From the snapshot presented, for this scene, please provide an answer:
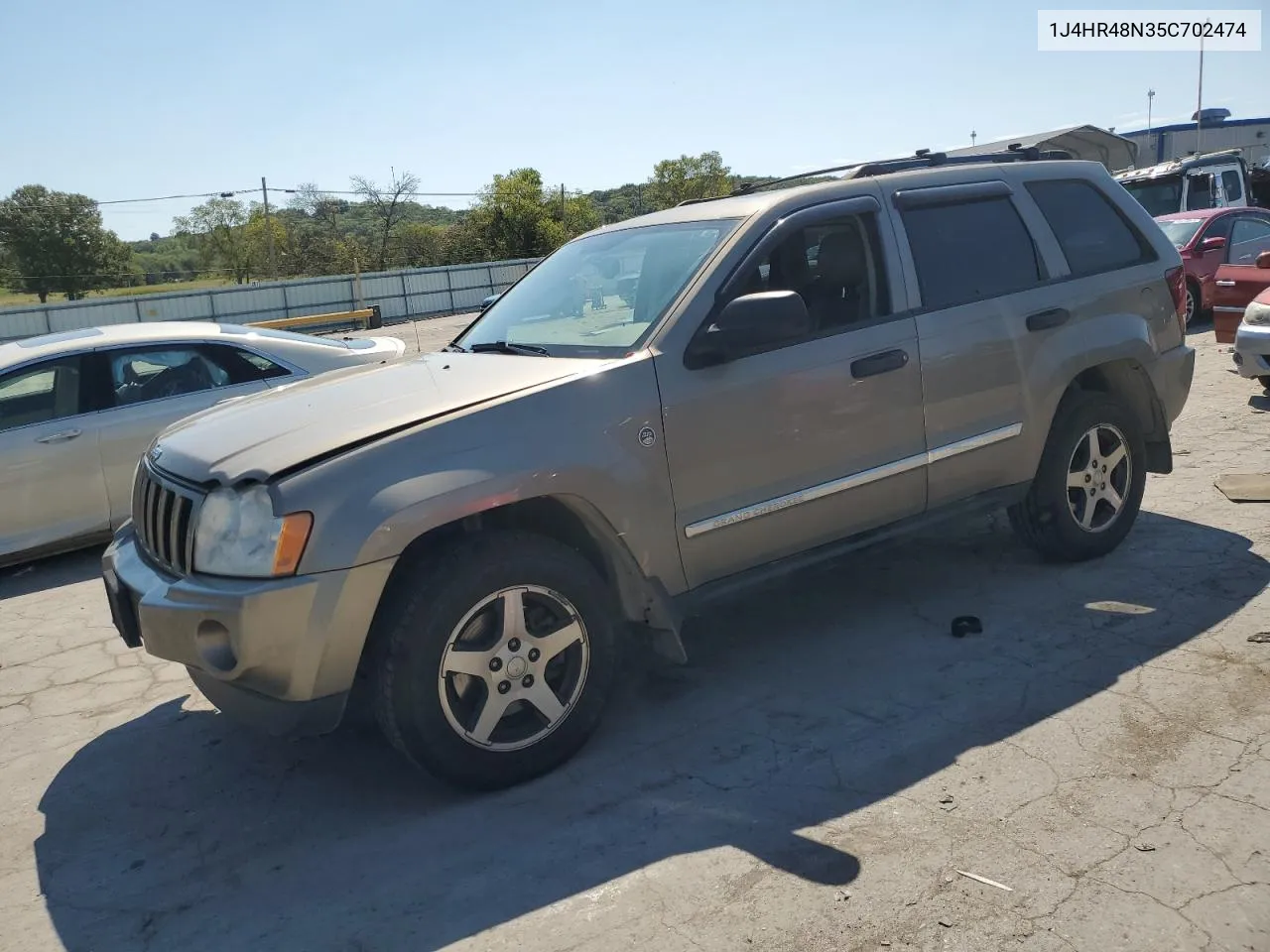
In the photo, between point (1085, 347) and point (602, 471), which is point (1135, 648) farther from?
point (602, 471)

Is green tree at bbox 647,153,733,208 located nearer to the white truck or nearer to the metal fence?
the metal fence

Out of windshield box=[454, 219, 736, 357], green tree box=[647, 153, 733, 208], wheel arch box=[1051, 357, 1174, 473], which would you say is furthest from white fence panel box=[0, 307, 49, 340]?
green tree box=[647, 153, 733, 208]

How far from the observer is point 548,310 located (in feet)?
14.9

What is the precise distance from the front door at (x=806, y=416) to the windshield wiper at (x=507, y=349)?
61cm

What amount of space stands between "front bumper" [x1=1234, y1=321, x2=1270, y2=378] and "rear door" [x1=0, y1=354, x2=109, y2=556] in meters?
8.81

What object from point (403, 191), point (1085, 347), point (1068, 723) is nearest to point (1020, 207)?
point (1085, 347)

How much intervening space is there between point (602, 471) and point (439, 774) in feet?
3.71

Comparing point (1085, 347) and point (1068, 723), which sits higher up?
point (1085, 347)

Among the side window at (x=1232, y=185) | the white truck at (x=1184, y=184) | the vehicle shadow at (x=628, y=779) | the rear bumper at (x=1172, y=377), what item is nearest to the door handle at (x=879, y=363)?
the vehicle shadow at (x=628, y=779)

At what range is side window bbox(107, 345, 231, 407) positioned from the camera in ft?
22.9

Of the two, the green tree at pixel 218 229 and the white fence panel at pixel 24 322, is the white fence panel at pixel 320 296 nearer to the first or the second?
the white fence panel at pixel 24 322

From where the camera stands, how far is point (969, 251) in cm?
473

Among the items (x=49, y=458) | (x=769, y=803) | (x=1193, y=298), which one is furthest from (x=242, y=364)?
(x=1193, y=298)

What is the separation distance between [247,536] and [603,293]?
184 cm
